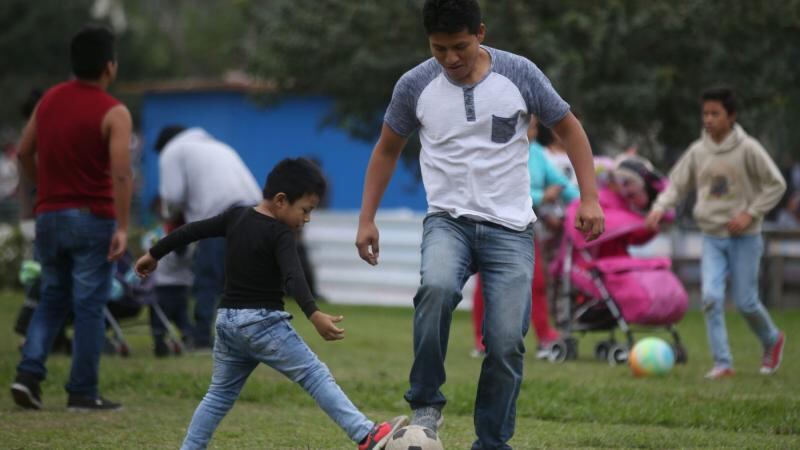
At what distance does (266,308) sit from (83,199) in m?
2.57

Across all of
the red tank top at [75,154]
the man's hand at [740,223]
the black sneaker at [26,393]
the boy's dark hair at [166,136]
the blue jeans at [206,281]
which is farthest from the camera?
the boy's dark hair at [166,136]

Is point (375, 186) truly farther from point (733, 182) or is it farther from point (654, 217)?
point (733, 182)

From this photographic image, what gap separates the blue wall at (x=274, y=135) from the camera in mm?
30609

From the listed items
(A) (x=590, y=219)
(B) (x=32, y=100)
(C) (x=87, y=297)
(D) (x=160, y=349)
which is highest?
(B) (x=32, y=100)

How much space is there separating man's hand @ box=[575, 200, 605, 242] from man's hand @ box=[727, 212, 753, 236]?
4.23 metres

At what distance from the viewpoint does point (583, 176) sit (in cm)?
632

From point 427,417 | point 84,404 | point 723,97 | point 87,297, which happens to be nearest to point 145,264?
point 427,417

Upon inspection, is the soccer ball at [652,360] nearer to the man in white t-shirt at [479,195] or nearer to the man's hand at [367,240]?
the man in white t-shirt at [479,195]

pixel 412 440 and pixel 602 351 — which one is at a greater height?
pixel 412 440

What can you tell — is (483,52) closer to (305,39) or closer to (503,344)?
(503,344)

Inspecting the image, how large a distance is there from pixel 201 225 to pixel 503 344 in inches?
58.6

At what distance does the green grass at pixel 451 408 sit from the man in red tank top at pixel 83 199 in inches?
14.1

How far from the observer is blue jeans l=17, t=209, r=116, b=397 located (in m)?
8.31

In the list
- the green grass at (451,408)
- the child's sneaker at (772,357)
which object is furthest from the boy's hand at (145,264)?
the child's sneaker at (772,357)
